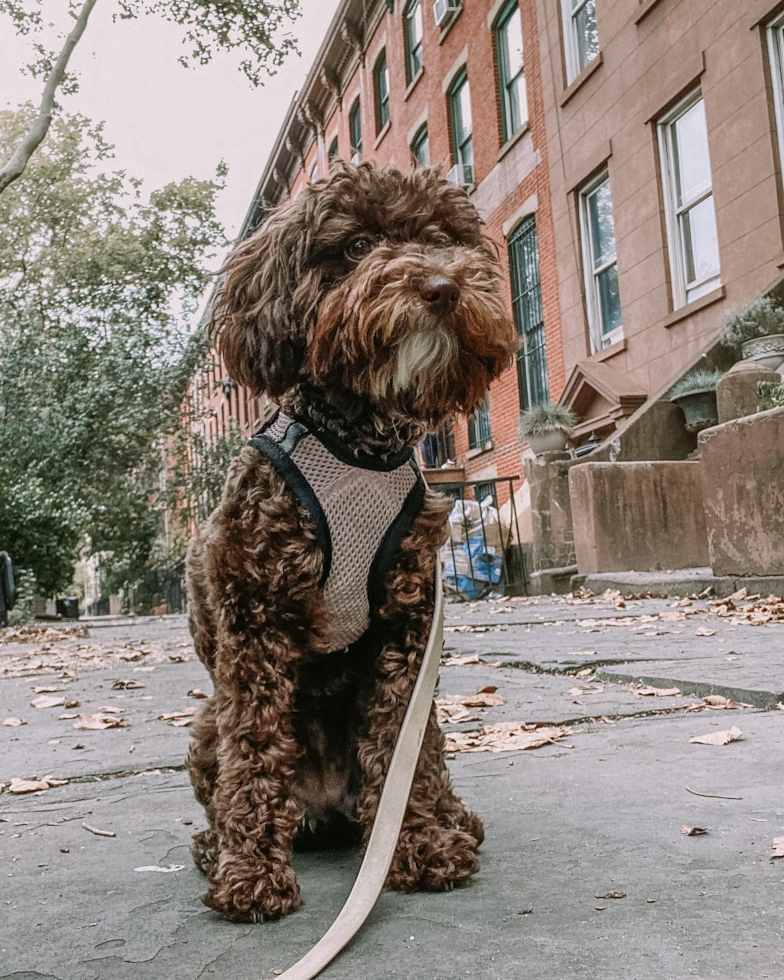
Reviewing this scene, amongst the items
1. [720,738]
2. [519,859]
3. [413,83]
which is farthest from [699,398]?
[413,83]

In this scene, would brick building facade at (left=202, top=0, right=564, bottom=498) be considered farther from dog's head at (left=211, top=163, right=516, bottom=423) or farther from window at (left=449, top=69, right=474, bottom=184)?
dog's head at (left=211, top=163, right=516, bottom=423)

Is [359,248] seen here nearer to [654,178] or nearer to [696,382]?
[696,382]

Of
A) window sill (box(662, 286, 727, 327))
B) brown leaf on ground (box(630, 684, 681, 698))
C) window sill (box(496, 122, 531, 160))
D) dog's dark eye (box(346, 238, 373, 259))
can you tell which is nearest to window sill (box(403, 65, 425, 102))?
window sill (box(496, 122, 531, 160))

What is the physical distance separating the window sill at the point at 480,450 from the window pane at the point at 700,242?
568 cm

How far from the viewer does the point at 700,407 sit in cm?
973

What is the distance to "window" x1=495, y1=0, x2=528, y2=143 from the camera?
1568 cm

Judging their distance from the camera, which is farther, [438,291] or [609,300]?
[609,300]

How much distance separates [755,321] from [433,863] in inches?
330

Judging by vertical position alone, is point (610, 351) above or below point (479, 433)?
above

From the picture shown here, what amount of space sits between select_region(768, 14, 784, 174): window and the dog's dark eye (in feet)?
29.1

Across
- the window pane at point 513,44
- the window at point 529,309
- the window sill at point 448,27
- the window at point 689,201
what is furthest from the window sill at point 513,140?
the window at point 689,201

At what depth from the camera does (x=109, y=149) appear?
25.4m

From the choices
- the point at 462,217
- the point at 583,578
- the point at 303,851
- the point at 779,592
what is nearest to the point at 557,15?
the point at 583,578

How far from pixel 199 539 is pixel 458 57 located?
56.4ft
